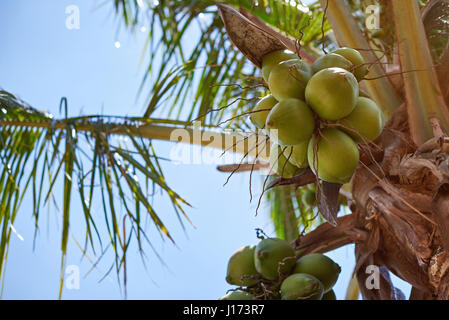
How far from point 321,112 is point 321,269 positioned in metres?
0.55

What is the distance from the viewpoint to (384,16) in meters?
2.09

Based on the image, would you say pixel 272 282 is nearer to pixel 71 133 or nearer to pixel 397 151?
pixel 397 151

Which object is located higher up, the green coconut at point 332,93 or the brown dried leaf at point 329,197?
the green coconut at point 332,93

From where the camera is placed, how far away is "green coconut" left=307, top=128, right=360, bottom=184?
100 cm

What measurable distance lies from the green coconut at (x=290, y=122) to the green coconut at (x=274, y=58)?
0.49 feet

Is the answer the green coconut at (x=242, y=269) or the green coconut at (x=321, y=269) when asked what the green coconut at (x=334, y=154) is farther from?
the green coconut at (x=242, y=269)

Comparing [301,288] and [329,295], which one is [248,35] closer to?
[301,288]

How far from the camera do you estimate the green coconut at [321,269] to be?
1366mm

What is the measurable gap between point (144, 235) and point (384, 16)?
1.31 meters

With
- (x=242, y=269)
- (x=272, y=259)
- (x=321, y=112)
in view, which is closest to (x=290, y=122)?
(x=321, y=112)

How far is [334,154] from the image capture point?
1.00 metres

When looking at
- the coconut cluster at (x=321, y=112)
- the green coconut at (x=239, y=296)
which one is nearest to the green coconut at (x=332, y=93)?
the coconut cluster at (x=321, y=112)

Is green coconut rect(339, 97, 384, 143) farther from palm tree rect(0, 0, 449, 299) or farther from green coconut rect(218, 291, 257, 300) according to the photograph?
green coconut rect(218, 291, 257, 300)
